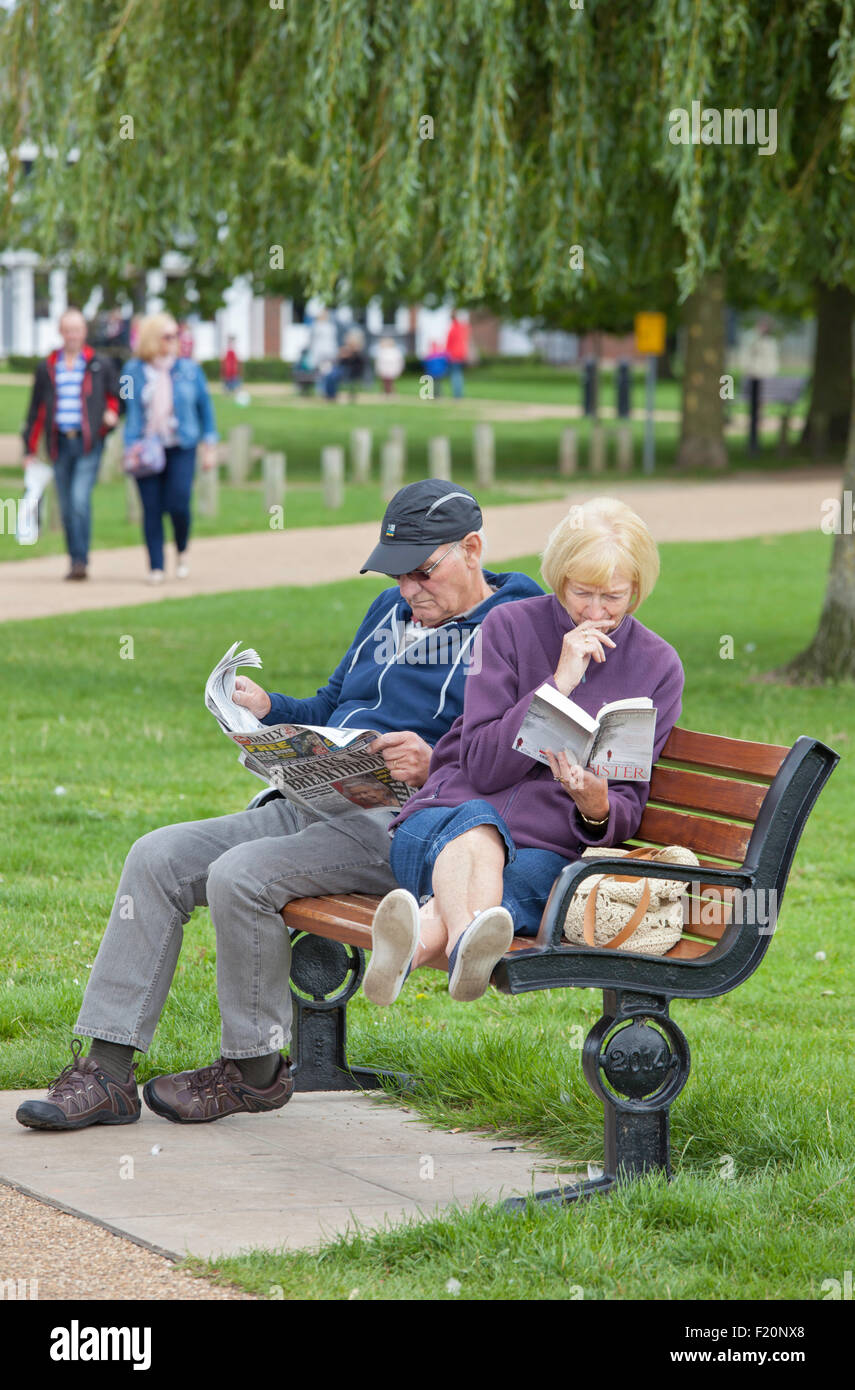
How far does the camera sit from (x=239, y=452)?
24391mm

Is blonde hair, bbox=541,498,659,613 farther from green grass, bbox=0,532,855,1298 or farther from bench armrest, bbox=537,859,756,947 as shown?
green grass, bbox=0,532,855,1298

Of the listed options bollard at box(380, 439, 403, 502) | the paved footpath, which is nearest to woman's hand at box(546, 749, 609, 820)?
the paved footpath

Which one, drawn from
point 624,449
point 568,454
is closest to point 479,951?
point 568,454

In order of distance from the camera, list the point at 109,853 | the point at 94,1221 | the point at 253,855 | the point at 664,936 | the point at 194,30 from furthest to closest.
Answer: the point at 194,30
the point at 109,853
the point at 253,855
the point at 664,936
the point at 94,1221

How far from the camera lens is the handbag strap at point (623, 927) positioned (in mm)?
4090

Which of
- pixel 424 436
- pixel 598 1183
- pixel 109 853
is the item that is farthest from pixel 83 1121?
pixel 424 436

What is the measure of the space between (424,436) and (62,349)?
755 inches

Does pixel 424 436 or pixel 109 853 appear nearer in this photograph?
pixel 109 853

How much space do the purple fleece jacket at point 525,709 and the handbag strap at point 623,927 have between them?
19 cm

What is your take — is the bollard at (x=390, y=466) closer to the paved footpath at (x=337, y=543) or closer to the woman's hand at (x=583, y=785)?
the paved footpath at (x=337, y=543)

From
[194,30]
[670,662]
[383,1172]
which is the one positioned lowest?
[383,1172]

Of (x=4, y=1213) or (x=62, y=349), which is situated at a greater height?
(x=62, y=349)
